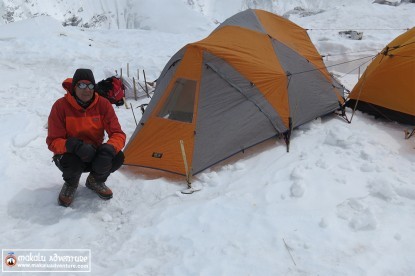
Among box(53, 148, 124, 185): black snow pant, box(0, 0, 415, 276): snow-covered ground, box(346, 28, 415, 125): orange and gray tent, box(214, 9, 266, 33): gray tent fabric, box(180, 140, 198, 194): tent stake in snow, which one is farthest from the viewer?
box(214, 9, 266, 33): gray tent fabric

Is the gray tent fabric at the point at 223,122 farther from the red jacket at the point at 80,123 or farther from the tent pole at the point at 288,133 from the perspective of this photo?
the red jacket at the point at 80,123

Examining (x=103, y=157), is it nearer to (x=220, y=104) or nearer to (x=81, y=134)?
(x=81, y=134)

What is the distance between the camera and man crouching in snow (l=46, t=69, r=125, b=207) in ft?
14.1

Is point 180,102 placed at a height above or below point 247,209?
above

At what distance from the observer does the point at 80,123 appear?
14.9 ft

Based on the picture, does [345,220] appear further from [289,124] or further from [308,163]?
[289,124]

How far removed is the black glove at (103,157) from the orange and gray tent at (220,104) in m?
1.17

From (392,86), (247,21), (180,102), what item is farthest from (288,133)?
(247,21)

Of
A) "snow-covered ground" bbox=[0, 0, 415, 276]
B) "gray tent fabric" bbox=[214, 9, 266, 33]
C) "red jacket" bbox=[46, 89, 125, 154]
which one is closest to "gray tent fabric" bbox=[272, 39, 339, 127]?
"snow-covered ground" bbox=[0, 0, 415, 276]

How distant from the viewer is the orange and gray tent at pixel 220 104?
18.8ft

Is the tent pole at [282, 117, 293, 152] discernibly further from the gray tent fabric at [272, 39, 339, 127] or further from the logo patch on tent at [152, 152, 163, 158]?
the logo patch on tent at [152, 152, 163, 158]

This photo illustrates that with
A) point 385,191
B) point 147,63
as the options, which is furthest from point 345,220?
point 147,63

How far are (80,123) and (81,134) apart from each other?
0.16m

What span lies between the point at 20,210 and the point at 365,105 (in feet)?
21.2
